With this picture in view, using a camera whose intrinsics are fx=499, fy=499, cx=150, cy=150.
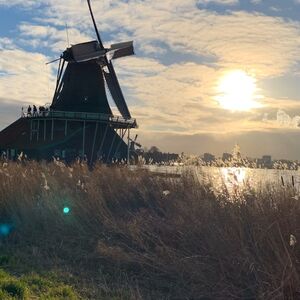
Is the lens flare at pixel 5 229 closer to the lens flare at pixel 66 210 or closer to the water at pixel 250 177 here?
the lens flare at pixel 66 210

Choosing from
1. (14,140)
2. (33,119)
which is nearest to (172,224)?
(33,119)

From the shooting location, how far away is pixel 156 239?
7.91m

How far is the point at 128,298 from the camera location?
5.91m

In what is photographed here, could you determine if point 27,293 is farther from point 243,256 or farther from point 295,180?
point 295,180

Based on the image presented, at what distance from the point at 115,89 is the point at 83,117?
5065 mm

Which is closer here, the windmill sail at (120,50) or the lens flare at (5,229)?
the lens flare at (5,229)

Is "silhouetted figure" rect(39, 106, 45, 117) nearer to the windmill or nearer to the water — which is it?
the windmill

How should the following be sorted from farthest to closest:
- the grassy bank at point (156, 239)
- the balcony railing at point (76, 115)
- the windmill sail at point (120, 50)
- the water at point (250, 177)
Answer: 1. the windmill sail at point (120, 50)
2. the balcony railing at point (76, 115)
3. the water at point (250, 177)
4. the grassy bank at point (156, 239)

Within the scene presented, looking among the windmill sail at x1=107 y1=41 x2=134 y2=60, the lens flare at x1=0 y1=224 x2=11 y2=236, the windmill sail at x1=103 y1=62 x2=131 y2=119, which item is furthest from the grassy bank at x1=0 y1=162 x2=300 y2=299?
the windmill sail at x1=107 y1=41 x2=134 y2=60

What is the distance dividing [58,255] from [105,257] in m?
0.86

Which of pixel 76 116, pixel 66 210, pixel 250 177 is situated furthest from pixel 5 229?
pixel 76 116

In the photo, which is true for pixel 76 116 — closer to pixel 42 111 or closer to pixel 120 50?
pixel 42 111

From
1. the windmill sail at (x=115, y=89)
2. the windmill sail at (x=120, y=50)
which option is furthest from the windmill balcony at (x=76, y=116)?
the windmill sail at (x=120, y=50)

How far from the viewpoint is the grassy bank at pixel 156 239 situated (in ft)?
20.3
